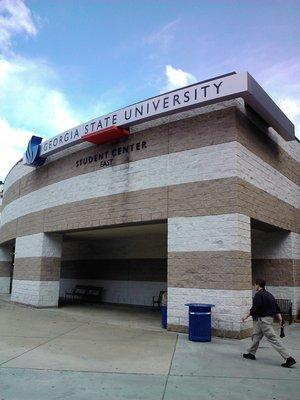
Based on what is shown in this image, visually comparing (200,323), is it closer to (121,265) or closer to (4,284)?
(121,265)

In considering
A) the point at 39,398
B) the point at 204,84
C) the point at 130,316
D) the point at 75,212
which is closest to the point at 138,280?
the point at 130,316

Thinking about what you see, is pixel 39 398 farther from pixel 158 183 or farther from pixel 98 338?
pixel 158 183

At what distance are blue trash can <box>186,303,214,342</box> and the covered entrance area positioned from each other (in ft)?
21.2

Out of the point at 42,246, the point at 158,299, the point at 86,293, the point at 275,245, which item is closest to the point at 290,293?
the point at 275,245

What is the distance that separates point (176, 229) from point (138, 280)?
27.5 feet

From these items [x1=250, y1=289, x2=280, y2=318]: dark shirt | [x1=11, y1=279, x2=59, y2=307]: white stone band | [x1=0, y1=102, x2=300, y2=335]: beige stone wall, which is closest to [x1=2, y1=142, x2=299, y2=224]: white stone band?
[x1=0, y1=102, x2=300, y2=335]: beige stone wall

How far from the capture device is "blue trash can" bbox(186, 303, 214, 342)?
10672 mm

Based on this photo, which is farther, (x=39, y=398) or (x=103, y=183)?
(x=103, y=183)

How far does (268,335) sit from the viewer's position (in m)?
8.39

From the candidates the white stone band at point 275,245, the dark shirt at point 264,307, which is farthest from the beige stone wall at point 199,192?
the dark shirt at point 264,307

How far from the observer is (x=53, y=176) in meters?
18.2

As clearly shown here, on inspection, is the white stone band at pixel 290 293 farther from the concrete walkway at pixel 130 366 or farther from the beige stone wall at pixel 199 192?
the concrete walkway at pixel 130 366

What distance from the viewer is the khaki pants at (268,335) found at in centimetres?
813

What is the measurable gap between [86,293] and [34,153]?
8.59 metres
